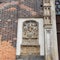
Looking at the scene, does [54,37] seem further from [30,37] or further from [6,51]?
[6,51]

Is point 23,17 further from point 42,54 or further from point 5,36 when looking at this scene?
point 42,54

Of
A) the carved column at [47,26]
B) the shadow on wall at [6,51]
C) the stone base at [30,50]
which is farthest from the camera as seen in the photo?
the stone base at [30,50]

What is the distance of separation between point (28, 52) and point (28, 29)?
913 mm

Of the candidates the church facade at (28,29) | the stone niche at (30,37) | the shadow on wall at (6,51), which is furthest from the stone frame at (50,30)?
the shadow on wall at (6,51)

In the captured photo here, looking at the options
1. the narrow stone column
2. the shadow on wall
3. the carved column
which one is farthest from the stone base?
the narrow stone column

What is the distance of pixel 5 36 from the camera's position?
27.0 feet

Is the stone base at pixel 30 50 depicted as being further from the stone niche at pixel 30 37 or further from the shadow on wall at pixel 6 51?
the shadow on wall at pixel 6 51

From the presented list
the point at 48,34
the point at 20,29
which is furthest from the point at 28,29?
the point at 48,34

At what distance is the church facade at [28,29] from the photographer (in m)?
7.90

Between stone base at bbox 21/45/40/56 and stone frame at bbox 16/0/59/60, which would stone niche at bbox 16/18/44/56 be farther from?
stone frame at bbox 16/0/59/60

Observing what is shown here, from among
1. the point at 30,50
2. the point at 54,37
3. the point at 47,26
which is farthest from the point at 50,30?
the point at 30,50

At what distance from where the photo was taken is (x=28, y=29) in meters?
8.43

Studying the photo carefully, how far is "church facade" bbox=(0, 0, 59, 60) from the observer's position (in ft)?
25.9

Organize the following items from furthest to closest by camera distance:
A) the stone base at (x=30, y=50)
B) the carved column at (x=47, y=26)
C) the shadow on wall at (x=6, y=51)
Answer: the stone base at (x=30, y=50)
the shadow on wall at (x=6, y=51)
the carved column at (x=47, y=26)
